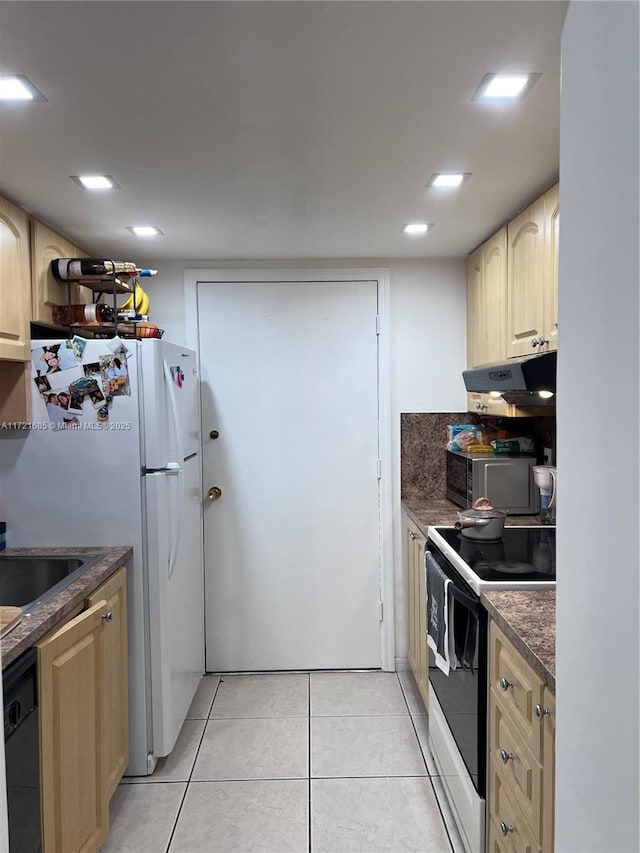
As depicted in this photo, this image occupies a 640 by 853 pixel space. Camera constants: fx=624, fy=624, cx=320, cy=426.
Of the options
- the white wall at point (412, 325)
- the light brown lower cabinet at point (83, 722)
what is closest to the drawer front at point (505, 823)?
the light brown lower cabinet at point (83, 722)

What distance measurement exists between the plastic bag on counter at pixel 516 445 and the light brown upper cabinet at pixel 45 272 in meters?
2.05

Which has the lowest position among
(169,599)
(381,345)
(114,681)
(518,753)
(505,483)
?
(114,681)

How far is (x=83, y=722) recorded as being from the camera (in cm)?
187

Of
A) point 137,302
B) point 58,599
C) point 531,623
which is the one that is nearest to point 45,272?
point 137,302

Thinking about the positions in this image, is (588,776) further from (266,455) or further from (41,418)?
(266,455)

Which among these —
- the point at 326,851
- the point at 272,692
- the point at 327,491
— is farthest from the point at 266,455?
the point at 326,851

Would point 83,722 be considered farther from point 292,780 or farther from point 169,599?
point 292,780

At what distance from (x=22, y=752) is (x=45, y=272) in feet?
5.58

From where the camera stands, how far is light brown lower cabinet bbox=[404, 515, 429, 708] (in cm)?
274

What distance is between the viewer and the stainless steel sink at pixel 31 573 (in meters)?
2.26

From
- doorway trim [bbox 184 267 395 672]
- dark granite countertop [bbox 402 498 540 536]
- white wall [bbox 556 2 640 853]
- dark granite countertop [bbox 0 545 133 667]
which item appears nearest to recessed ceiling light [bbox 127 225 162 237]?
doorway trim [bbox 184 267 395 672]

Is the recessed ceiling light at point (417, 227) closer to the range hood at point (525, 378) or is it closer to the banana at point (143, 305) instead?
the range hood at point (525, 378)

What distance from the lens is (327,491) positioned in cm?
337

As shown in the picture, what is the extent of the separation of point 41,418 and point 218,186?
43.1 inches
